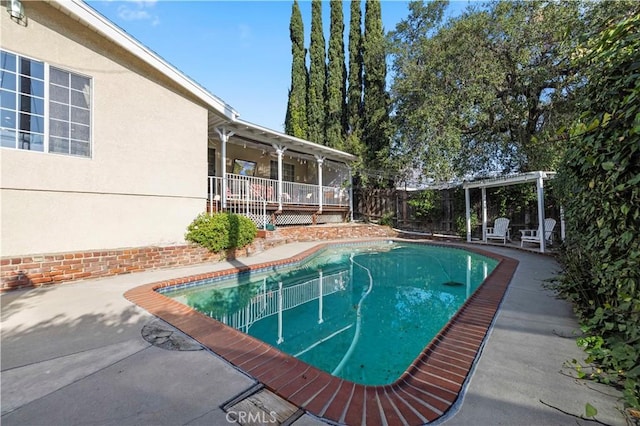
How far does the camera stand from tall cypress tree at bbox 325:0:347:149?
67.2 ft

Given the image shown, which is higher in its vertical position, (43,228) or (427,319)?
(43,228)

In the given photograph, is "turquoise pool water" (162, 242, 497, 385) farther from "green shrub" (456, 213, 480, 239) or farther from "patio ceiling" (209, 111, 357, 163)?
"patio ceiling" (209, 111, 357, 163)

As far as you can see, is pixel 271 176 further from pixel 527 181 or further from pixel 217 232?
pixel 527 181

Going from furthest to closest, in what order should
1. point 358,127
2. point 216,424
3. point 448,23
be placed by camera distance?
point 358,127
point 448,23
point 216,424

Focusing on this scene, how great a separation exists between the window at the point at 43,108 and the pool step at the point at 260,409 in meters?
6.92

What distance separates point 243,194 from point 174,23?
6249 mm

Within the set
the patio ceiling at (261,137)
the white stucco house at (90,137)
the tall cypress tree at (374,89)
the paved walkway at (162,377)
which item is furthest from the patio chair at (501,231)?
the white stucco house at (90,137)

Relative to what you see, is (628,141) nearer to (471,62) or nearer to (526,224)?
(471,62)

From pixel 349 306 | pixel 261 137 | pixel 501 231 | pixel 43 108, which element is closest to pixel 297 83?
pixel 261 137

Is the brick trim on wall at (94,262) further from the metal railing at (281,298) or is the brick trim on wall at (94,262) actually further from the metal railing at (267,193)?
the metal railing at (281,298)

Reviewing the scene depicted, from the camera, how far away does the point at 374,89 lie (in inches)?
764

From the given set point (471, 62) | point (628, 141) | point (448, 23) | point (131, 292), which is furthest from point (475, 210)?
point (131, 292)

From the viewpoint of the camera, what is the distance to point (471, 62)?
11.3 meters

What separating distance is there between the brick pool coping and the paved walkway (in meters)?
0.13
